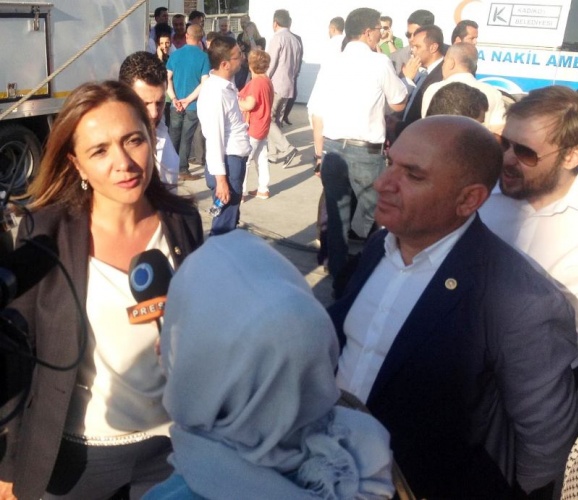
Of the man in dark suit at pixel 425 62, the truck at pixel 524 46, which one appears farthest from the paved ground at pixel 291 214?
the truck at pixel 524 46

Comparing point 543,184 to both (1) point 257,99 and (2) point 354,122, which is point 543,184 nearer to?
(2) point 354,122

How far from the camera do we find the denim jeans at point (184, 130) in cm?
869

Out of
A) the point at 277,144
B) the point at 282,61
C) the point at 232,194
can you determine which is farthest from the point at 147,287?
the point at 282,61

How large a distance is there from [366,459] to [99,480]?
1.26 metres

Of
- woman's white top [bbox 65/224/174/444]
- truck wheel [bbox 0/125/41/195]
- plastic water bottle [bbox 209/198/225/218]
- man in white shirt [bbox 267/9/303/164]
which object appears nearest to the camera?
woman's white top [bbox 65/224/174/444]

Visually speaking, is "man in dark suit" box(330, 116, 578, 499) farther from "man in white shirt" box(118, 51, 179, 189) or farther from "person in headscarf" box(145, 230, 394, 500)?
"man in white shirt" box(118, 51, 179, 189)

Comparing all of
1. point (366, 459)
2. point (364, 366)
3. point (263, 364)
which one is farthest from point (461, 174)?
point (263, 364)

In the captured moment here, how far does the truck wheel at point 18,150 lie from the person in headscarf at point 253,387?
6.37 meters

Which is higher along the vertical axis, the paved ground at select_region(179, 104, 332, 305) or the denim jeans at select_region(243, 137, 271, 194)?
the denim jeans at select_region(243, 137, 271, 194)

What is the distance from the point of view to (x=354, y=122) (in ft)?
17.2

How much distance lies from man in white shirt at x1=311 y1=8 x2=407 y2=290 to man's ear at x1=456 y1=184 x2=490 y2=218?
3314 millimetres

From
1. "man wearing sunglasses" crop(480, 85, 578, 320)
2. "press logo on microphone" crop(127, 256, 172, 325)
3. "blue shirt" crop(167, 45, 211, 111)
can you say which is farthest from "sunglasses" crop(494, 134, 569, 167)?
"blue shirt" crop(167, 45, 211, 111)

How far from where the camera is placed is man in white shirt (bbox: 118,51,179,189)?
3.51 metres

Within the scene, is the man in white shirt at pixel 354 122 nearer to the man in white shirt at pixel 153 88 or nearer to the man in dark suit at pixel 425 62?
the man in dark suit at pixel 425 62
